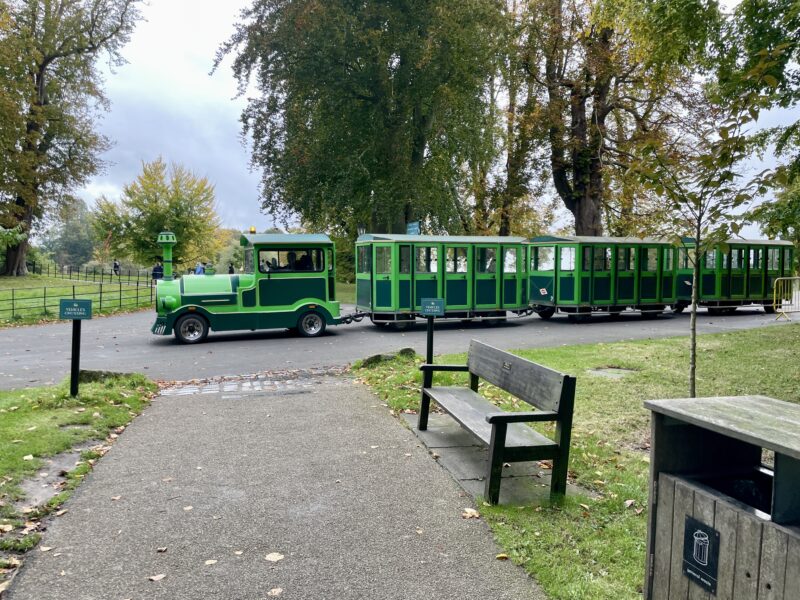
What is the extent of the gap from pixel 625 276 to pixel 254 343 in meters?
12.6

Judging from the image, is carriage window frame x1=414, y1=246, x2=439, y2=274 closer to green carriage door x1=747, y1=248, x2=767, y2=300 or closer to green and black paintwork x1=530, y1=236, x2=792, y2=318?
green and black paintwork x1=530, y1=236, x2=792, y2=318

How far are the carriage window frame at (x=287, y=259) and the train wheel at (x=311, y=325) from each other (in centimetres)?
112

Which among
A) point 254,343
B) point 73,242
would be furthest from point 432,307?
point 73,242

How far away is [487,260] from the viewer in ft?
63.6

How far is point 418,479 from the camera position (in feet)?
16.5

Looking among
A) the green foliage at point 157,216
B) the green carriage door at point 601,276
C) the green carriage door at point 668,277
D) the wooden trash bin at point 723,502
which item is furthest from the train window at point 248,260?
the green foliage at point 157,216

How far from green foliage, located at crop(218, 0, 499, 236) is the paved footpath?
1910 cm

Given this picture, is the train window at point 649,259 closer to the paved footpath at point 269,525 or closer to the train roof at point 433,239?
the train roof at point 433,239

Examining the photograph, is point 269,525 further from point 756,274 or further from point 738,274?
point 756,274

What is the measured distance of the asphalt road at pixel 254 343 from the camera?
11539 mm

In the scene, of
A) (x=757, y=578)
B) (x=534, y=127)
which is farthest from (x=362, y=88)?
(x=757, y=578)

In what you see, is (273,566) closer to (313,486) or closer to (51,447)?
(313,486)

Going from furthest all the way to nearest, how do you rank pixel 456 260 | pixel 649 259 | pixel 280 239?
pixel 649 259, pixel 456 260, pixel 280 239

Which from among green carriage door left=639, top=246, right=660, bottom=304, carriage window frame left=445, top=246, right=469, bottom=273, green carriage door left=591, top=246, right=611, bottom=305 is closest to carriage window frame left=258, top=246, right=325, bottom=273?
carriage window frame left=445, top=246, right=469, bottom=273
